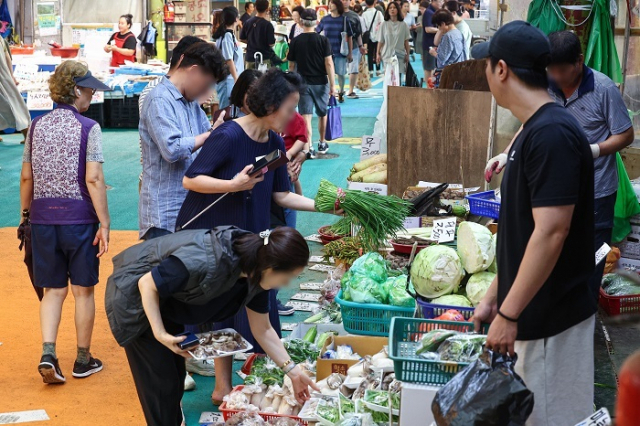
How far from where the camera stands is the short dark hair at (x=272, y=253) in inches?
134

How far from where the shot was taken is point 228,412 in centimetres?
416

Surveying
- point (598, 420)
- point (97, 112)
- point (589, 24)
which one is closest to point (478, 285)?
point (598, 420)

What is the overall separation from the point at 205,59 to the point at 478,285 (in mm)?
2078

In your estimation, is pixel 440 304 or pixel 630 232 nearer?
pixel 440 304

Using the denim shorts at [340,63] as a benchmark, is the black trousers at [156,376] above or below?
below

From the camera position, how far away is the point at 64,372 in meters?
5.38

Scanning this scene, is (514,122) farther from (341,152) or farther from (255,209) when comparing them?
(341,152)

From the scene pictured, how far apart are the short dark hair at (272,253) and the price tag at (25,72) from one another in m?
12.3

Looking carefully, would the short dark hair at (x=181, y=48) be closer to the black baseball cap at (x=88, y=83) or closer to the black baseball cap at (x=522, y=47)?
the black baseball cap at (x=88, y=83)

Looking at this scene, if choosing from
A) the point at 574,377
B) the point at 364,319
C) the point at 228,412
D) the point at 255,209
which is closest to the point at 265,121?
the point at 255,209

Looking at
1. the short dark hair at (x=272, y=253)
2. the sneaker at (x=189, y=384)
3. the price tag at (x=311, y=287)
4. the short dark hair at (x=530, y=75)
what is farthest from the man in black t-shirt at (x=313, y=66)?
the short dark hair at (x=530, y=75)

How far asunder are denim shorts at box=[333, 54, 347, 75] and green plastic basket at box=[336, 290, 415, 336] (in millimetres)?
13506

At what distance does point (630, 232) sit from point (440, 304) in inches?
110

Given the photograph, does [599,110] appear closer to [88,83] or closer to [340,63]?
[88,83]
